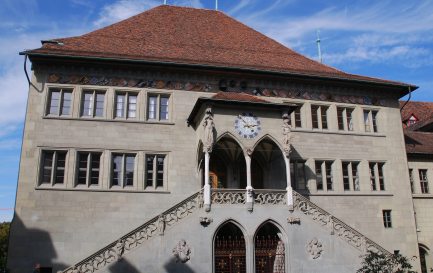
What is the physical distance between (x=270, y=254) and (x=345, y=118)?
8.97m

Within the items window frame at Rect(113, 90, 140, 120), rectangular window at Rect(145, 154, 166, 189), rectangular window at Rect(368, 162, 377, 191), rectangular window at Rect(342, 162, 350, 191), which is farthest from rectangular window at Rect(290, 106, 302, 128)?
window frame at Rect(113, 90, 140, 120)

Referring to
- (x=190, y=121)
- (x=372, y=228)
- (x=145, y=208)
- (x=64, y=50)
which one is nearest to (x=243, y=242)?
(x=145, y=208)

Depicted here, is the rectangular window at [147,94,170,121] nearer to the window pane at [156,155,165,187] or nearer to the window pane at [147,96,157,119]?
the window pane at [147,96,157,119]

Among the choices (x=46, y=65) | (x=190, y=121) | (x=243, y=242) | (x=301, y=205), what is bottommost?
(x=243, y=242)

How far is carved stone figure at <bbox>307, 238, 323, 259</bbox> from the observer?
16.3 m

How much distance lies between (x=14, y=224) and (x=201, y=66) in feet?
33.4

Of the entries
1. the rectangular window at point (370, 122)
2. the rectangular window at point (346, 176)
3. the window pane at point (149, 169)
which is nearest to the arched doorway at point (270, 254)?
the window pane at point (149, 169)

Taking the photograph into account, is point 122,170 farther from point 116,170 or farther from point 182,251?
point 182,251

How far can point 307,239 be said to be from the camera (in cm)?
1642

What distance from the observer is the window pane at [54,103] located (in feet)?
61.3

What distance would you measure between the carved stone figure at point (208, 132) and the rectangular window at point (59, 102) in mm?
6345

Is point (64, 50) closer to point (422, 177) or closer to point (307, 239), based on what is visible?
point (307, 239)

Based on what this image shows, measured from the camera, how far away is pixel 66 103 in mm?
18922

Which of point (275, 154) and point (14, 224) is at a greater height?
point (275, 154)
